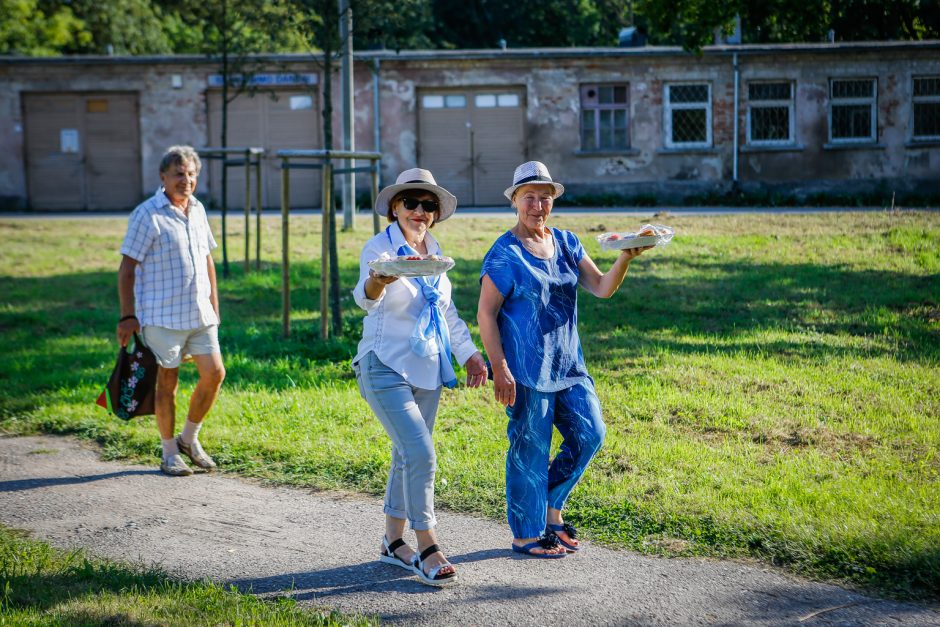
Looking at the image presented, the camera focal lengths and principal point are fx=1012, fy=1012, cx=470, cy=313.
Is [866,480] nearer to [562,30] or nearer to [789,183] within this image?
[789,183]

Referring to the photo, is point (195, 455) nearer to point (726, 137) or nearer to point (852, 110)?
point (726, 137)

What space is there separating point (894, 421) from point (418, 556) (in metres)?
4.02

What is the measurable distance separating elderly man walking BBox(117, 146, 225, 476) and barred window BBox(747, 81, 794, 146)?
22.7 meters

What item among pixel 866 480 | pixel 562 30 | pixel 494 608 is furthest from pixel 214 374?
pixel 562 30

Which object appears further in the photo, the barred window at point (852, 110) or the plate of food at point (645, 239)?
the barred window at point (852, 110)

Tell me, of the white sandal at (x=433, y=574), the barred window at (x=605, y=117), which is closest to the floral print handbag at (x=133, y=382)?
the white sandal at (x=433, y=574)

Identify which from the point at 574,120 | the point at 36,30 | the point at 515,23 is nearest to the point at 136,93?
the point at 574,120

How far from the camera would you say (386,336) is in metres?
4.75

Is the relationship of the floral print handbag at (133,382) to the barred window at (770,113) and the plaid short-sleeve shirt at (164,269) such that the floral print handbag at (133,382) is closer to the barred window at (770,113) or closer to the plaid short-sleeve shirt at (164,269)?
the plaid short-sleeve shirt at (164,269)

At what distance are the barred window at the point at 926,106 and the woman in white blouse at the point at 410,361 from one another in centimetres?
2575

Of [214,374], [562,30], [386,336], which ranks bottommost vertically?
[214,374]

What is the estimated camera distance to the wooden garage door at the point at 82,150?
2706cm

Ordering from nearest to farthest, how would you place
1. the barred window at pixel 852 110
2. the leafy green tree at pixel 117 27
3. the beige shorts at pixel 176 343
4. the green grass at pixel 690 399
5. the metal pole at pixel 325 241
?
the green grass at pixel 690 399, the beige shorts at pixel 176 343, the metal pole at pixel 325 241, the barred window at pixel 852 110, the leafy green tree at pixel 117 27

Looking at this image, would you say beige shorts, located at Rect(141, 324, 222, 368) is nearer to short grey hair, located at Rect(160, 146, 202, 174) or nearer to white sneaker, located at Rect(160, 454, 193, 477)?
white sneaker, located at Rect(160, 454, 193, 477)
